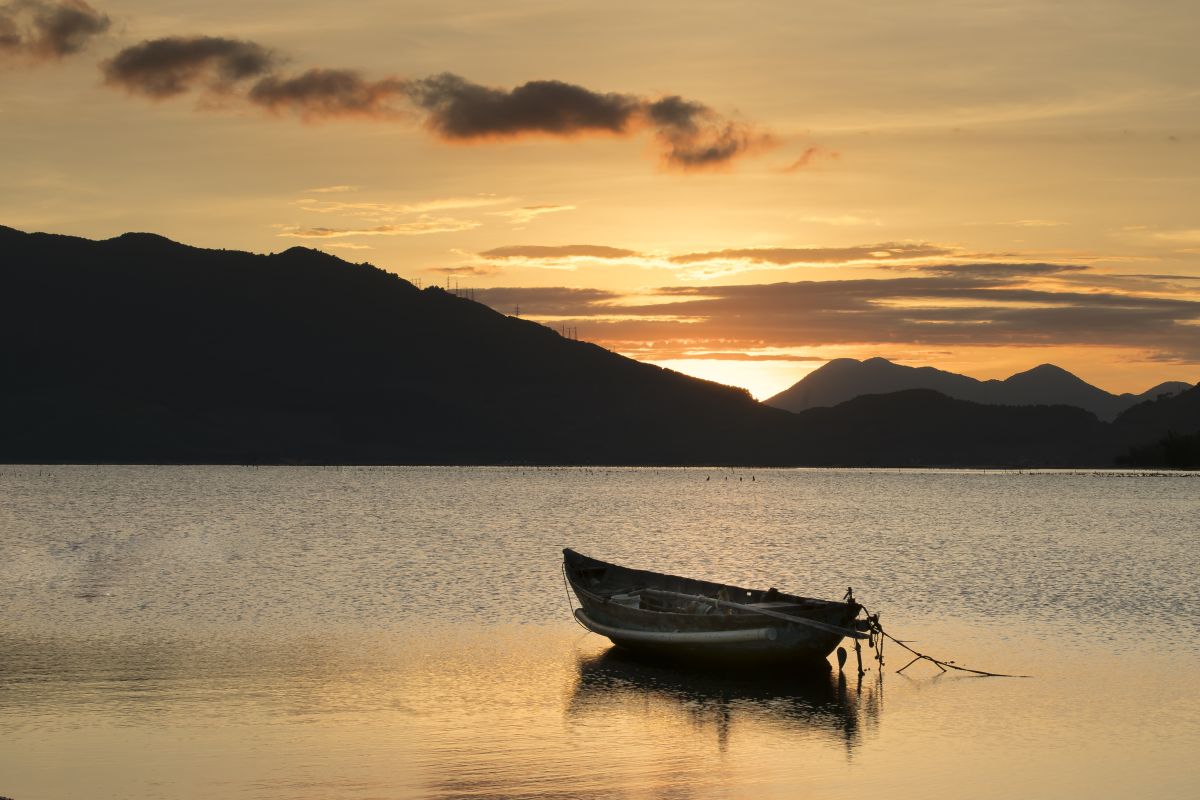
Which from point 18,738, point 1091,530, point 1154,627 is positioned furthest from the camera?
point 1091,530

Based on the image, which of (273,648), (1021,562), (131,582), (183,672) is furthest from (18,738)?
(1021,562)

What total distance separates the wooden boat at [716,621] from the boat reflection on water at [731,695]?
0.71m

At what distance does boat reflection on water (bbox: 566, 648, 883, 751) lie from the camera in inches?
1353

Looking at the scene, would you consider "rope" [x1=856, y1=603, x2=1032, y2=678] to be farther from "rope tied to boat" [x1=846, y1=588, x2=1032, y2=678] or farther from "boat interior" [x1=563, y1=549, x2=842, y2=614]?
"boat interior" [x1=563, y1=549, x2=842, y2=614]

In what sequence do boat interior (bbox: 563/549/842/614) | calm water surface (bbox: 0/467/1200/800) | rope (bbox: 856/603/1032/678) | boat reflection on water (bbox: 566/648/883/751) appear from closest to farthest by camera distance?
calm water surface (bbox: 0/467/1200/800) → boat reflection on water (bbox: 566/648/883/751) → rope (bbox: 856/603/1032/678) → boat interior (bbox: 563/549/842/614)

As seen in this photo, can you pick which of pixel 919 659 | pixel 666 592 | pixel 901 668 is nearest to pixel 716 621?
pixel 666 592

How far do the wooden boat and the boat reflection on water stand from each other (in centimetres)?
71

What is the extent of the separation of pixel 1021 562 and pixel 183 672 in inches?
2593

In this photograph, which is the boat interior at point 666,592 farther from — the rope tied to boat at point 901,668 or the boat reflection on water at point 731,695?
the boat reflection on water at point 731,695

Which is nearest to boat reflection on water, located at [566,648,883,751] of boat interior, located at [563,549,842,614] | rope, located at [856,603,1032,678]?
rope, located at [856,603,1032,678]

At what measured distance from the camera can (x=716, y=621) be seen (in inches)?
1613

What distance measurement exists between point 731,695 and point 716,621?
3.46 metres

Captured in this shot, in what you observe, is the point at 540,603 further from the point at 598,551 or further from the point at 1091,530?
the point at 1091,530

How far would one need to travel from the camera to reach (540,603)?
2365 inches
